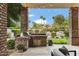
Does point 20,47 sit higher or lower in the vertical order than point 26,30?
lower

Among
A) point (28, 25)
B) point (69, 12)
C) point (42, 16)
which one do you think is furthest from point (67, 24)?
point (28, 25)

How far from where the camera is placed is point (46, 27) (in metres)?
4.03

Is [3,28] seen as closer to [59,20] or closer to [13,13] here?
[13,13]

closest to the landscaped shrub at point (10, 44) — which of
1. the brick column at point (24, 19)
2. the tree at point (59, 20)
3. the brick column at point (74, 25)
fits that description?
the brick column at point (24, 19)

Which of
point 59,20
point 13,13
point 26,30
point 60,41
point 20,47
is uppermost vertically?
point 13,13

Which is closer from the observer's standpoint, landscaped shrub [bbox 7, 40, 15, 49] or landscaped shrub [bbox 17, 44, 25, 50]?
landscaped shrub [bbox 7, 40, 15, 49]

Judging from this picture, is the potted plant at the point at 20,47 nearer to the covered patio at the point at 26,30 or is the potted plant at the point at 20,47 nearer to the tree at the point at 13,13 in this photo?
the covered patio at the point at 26,30

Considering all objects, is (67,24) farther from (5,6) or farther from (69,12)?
(5,6)

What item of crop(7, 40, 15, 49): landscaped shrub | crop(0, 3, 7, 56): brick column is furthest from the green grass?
crop(0, 3, 7, 56): brick column

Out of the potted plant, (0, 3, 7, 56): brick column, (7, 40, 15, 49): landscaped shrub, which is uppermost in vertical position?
(0, 3, 7, 56): brick column

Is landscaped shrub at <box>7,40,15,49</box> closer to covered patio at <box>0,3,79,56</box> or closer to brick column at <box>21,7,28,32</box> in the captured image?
covered patio at <box>0,3,79,56</box>

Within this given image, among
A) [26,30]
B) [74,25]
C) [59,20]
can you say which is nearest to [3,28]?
[26,30]

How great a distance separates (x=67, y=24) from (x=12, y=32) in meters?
1.11

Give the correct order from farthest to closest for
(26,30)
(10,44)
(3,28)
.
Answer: (26,30)
(10,44)
(3,28)
